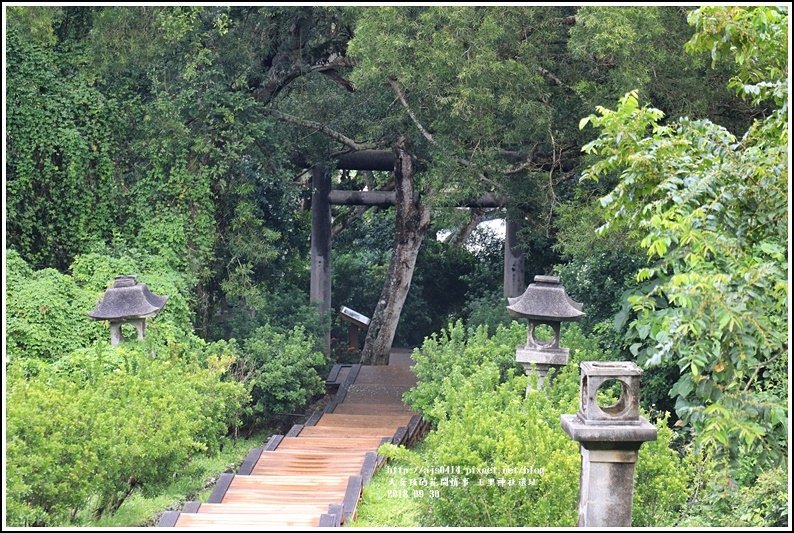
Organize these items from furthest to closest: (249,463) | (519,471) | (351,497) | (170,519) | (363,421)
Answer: (363,421) < (249,463) < (351,497) < (170,519) < (519,471)

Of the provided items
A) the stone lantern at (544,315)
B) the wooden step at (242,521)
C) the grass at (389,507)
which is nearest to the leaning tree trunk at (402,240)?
the stone lantern at (544,315)

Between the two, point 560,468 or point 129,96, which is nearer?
point 560,468

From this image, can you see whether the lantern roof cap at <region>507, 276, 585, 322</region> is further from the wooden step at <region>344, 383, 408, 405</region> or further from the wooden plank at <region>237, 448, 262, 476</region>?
the wooden step at <region>344, 383, 408, 405</region>

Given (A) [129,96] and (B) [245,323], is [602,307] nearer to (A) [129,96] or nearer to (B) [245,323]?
(B) [245,323]

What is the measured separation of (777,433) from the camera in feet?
17.7

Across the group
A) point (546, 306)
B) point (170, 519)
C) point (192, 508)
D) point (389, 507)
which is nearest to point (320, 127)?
point (546, 306)

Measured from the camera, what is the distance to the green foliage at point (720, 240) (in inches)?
190

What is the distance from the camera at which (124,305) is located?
9156 millimetres

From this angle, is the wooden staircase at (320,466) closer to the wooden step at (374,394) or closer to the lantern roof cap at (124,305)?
the wooden step at (374,394)

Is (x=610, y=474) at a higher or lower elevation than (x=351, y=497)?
higher

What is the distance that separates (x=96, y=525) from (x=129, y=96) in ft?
20.0

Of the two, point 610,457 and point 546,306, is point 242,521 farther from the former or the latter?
point 546,306

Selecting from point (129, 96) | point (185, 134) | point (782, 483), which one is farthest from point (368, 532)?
point (129, 96)

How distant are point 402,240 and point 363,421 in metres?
3.14
